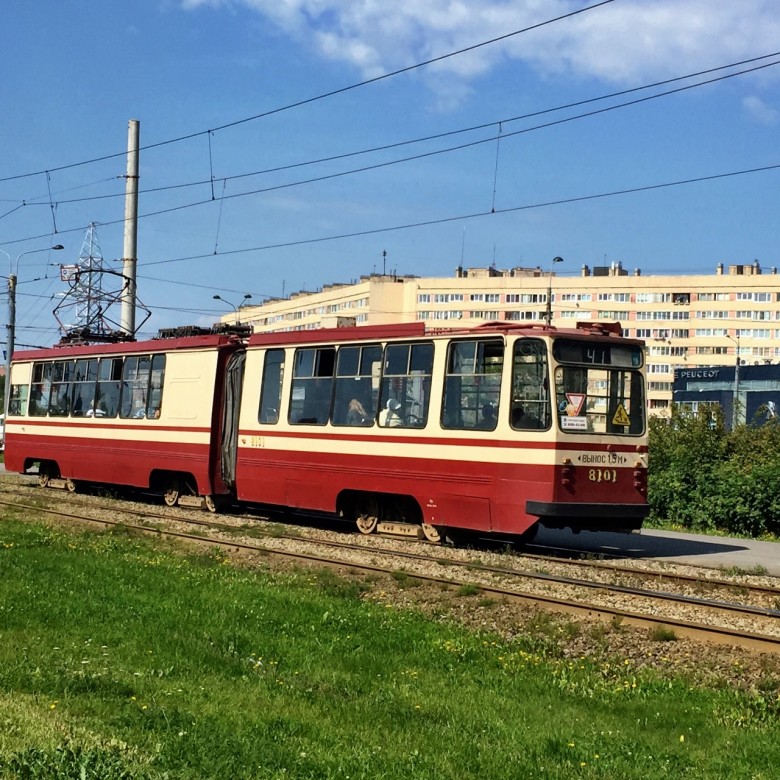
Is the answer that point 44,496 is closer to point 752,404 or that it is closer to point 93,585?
point 93,585

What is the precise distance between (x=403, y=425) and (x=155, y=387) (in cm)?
732

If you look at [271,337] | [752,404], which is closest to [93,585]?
[271,337]

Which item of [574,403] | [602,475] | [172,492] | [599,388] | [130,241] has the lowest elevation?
[172,492]

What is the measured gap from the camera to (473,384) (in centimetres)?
1582

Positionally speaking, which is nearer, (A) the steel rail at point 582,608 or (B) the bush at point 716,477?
(A) the steel rail at point 582,608

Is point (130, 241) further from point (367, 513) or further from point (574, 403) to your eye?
point (574, 403)

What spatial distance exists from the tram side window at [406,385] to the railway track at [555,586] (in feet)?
6.10

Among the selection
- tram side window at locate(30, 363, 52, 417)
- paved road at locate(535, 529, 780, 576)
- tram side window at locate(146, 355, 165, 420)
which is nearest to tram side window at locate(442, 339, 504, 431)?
paved road at locate(535, 529, 780, 576)

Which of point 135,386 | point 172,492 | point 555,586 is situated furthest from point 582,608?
point 135,386

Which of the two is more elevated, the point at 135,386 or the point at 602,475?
the point at 135,386

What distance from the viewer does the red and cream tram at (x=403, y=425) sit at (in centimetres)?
1527

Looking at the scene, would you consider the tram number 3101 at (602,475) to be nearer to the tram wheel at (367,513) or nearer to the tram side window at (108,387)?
the tram wheel at (367,513)

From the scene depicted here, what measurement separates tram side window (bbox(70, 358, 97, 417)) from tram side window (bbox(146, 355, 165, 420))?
2.56 meters

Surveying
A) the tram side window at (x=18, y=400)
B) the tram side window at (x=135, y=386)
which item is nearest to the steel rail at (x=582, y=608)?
the tram side window at (x=135, y=386)
